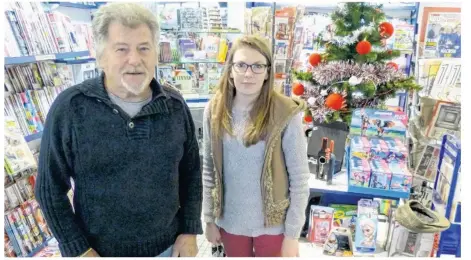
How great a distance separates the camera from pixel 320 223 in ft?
6.66

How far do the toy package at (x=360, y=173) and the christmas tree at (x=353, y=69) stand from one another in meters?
0.33

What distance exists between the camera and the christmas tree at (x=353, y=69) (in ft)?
6.72

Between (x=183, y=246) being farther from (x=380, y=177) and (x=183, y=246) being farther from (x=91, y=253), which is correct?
(x=380, y=177)

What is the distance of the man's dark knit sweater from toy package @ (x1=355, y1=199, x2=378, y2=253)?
1.22 metres

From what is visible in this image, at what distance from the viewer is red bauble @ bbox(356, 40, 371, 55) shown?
1.99m

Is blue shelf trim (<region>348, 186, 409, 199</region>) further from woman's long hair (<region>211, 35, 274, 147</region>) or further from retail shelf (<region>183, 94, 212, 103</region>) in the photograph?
retail shelf (<region>183, 94, 212, 103</region>)

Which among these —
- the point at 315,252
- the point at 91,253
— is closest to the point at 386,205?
the point at 315,252

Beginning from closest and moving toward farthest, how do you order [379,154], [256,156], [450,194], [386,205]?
[256,156], [450,194], [379,154], [386,205]

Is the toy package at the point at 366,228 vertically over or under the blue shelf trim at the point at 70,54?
under

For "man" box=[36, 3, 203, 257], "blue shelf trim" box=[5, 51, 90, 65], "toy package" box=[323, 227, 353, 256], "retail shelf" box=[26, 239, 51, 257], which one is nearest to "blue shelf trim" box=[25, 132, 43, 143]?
"blue shelf trim" box=[5, 51, 90, 65]

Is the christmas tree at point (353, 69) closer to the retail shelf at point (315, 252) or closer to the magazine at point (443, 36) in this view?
the retail shelf at point (315, 252)

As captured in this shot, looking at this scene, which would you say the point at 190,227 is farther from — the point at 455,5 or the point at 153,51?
the point at 455,5

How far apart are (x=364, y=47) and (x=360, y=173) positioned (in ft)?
2.40

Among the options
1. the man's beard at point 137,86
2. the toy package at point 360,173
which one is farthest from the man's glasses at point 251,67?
the toy package at point 360,173
